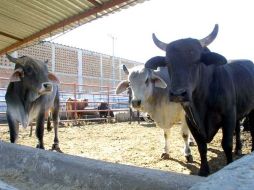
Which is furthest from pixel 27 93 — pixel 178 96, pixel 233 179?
pixel 233 179

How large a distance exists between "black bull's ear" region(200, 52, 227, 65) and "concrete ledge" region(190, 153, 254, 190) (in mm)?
2619

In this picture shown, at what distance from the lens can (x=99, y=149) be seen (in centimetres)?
703

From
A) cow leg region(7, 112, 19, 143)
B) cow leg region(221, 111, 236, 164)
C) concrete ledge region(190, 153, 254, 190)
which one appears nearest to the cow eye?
cow leg region(7, 112, 19, 143)

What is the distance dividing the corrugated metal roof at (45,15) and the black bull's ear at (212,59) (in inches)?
110

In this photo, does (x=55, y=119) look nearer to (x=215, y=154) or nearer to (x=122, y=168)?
(x=215, y=154)

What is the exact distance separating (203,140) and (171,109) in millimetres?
1820

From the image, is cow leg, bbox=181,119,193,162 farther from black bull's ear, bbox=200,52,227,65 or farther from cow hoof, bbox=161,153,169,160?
black bull's ear, bbox=200,52,227,65

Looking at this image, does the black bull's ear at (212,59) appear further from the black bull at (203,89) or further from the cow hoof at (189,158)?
the cow hoof at (189,158)

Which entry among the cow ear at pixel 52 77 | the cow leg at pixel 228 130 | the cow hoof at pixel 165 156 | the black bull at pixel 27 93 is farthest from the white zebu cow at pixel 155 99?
the cow leg at pixel 228 130

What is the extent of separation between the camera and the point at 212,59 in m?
4.00

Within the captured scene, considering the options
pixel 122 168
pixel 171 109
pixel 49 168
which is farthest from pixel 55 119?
pixel 122 168

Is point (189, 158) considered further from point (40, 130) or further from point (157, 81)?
point (40, 130)

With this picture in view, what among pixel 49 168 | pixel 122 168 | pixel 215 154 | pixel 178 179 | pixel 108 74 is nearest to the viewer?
pixel 178 179

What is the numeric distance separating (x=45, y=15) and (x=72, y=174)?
5.88 m
